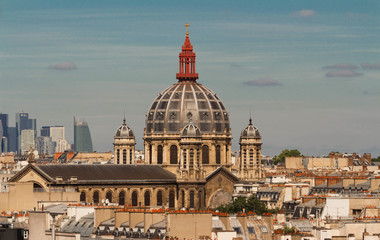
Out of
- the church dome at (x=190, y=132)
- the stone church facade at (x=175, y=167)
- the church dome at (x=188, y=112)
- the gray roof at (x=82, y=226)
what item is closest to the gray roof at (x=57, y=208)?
Result: the gray roof at (x=82, y=226)

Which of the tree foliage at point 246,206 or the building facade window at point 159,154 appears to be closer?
the tree foliage at point 246,206

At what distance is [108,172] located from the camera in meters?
184

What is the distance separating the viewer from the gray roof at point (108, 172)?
6973 inches

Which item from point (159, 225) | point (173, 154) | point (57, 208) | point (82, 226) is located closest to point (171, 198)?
point (173, 154)

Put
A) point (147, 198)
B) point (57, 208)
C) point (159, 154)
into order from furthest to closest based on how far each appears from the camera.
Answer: point (159, 154) → point (147, 198) → point (57, 208)

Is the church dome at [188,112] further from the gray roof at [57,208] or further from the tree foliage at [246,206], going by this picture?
the gray roof at [57,208]

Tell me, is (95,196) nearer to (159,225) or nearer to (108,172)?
(108,172)

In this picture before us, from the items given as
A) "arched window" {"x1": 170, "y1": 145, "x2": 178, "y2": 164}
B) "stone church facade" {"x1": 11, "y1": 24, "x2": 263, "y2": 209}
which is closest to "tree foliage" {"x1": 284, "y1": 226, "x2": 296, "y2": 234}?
"stone church facade" {"x1": 11, "y1": 24, "x2": 263, "y2": 209}

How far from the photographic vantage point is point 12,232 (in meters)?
63.1

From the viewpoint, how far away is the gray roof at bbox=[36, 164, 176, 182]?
177 m

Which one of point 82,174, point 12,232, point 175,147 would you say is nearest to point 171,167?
point 175,147

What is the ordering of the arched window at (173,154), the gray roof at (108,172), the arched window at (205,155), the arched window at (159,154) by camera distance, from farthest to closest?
the arched window at (159,154) < the arched window at (205,155) < the arched window at (173,154) < the gray roof at (108,172)

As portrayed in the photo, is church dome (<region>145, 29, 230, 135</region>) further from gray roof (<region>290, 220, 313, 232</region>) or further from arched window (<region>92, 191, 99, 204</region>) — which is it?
gray roof (<region>290, 220, 313, 232</region>)

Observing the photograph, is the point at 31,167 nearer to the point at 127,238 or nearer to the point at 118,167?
the point at 118,167
